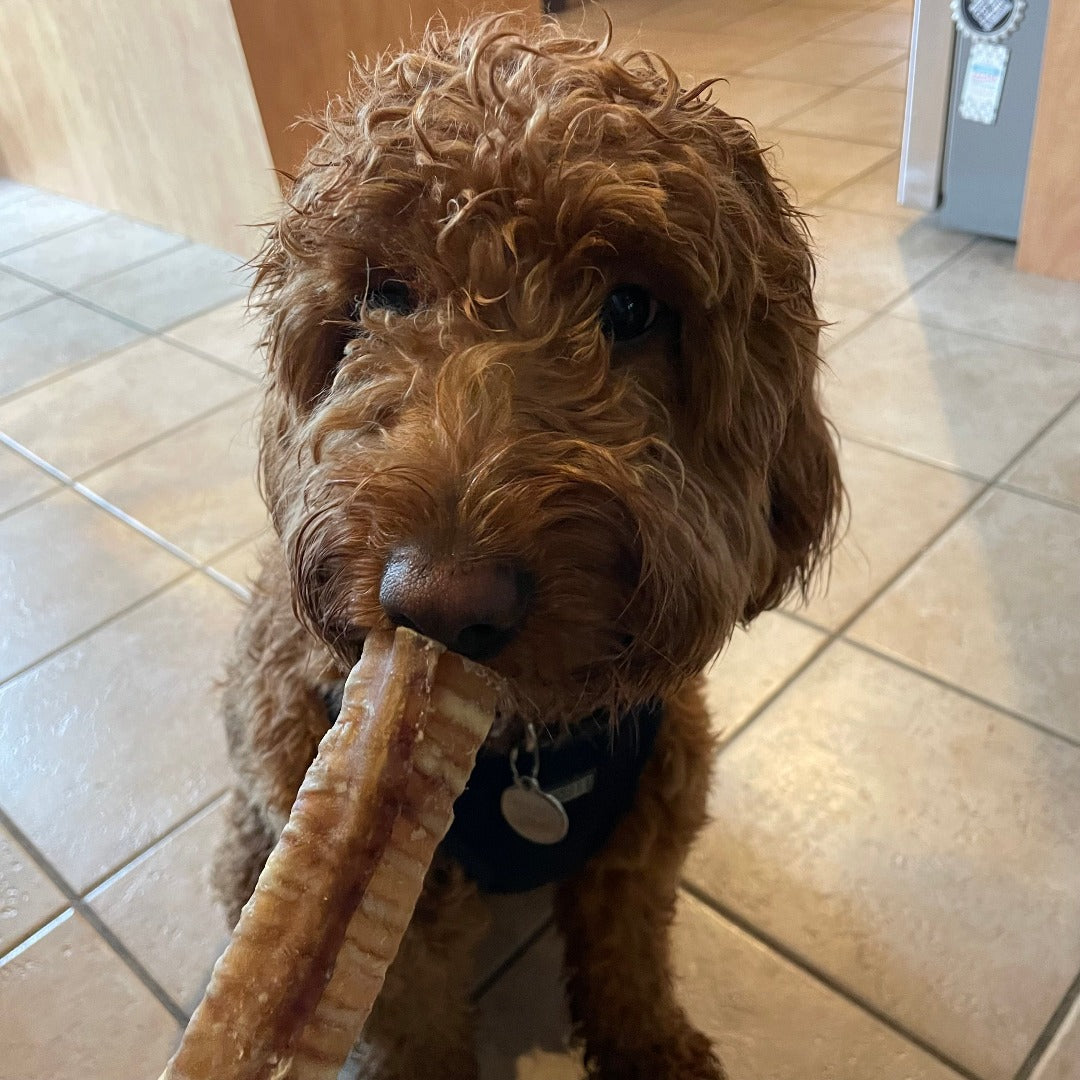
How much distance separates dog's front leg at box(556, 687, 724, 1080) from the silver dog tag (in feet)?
0.51

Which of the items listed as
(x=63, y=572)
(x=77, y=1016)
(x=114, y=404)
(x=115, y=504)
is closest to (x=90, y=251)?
(x=114, y=404)

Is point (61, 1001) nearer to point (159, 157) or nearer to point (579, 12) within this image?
point (579, 12)

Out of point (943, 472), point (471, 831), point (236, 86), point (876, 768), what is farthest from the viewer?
point (236, 86)

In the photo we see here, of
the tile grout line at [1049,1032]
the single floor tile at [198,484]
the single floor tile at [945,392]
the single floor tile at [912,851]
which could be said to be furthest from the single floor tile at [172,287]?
the tile grout line at [1049,1032]

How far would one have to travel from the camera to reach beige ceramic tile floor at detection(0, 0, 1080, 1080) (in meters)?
1.41

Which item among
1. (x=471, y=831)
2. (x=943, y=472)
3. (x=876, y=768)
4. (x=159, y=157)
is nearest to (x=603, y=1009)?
(x=471, y=831)

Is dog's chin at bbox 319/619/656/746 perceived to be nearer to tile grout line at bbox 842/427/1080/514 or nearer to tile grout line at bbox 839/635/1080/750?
tile grout line at bbox 839/635/1080/750

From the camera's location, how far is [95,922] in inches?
61.7

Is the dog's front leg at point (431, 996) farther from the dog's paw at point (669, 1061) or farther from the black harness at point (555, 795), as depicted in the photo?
the dog's paw at point (669, 1061)

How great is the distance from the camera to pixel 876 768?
1.67 metres

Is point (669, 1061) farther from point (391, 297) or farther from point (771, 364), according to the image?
point (391, 297)

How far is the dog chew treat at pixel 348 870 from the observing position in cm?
76

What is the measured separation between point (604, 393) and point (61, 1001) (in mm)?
1187

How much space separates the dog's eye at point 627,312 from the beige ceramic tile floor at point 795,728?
356mm
